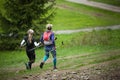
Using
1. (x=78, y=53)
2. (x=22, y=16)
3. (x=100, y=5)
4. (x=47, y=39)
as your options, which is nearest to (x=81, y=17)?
(x=100, y=5)

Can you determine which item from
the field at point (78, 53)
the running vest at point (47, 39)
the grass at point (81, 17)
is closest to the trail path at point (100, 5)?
the grass at point (81, 17)

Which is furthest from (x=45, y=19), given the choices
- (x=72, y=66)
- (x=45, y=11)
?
(x=72, y=66)

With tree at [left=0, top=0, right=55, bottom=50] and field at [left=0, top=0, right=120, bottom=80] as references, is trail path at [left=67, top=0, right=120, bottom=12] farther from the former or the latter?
tree at [left=0, top=0, right=55, bottom=50]

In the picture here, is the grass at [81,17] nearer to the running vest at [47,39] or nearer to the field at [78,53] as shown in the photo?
the field at [78,53]

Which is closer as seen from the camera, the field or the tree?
the field

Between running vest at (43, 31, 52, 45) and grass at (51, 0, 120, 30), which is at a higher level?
running vest at (43, 31, 52, 45)

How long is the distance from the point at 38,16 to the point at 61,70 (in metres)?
14.6

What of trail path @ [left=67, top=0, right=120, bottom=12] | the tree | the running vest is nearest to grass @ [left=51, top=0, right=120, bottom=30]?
trail path @ [left=67, top=0, right=120, bottom=12]

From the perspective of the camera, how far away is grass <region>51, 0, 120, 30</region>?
42125mm

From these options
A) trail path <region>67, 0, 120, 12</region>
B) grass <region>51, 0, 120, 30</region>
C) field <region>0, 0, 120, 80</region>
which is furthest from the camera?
trail path <region>67, 0, 120, 12</region>

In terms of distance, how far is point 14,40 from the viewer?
97.6 feet

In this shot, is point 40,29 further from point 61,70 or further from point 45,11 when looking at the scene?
point 61,70

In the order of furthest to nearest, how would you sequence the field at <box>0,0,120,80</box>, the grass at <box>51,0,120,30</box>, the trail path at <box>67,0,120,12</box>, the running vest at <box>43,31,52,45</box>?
the trail path at <box>67,0,120,12</box>
the grass at <box>51,0,120,30</box>
the running vest at <box>43,31,52,45</box>
the field at <box>0,0,120,80</box>

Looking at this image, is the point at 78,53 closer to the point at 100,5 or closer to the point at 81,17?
the point at 81,17
